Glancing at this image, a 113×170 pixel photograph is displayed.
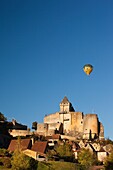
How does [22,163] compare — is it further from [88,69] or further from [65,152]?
[65,152]

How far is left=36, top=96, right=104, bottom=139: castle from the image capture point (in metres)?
86.6

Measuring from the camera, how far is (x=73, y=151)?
67625 millimetres

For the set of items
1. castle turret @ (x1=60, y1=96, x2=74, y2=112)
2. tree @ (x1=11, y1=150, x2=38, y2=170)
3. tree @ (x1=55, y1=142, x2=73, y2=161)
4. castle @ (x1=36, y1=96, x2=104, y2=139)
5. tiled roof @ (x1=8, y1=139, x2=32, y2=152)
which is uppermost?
castle turret @ (x1=60, y1=96, x2=74, y2=112)

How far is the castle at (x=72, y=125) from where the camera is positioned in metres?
86.6

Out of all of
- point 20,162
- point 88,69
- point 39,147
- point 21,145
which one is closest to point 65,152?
point 39,147

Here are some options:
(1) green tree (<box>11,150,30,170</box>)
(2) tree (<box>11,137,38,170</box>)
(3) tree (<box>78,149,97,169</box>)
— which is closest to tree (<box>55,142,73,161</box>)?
(3) tree (<box>78,149,97,169</box>)

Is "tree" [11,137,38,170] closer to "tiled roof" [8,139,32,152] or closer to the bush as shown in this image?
the bush

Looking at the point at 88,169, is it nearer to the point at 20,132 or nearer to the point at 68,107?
the point at 20,132

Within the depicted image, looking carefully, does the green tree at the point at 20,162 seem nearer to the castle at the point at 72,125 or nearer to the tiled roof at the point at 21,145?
the tiled roof at the point at 21,145

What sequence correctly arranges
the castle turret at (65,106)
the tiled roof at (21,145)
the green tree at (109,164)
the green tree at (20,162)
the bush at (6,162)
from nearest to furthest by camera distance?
the green tree at (20,162)
the bush at (6,162)
the green tree at (109,164)
the tiled roof at (21,145)
the castle turret at (65,106)

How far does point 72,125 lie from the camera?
89.4 m

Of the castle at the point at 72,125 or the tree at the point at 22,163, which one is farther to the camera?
the castle at the point at 72,125

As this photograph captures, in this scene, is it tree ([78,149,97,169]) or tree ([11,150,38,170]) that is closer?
tree ([11,150,38,170])

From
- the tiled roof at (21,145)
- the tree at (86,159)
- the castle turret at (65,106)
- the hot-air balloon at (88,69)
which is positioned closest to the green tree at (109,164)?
the tree at (86,159)
